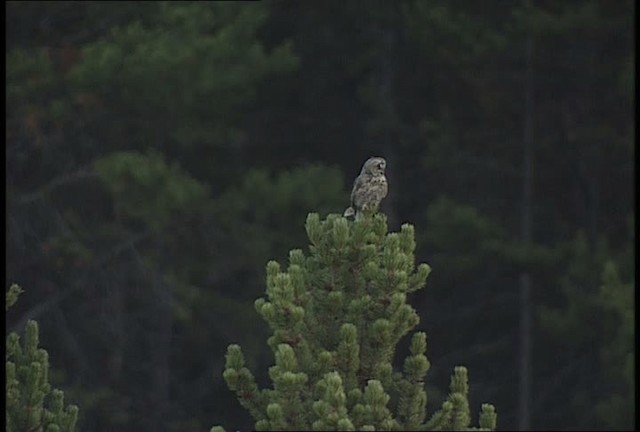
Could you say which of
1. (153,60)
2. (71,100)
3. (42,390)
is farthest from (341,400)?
(71,100)

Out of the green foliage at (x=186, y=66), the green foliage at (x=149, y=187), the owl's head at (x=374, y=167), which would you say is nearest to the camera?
the owl's head at (x=374, y=167)

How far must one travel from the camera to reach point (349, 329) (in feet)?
21.5

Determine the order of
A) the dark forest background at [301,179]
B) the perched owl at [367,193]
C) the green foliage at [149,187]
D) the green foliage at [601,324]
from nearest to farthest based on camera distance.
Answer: the perched owl at [367,193]
the green foliage at [601,324]
the green foliage at [149,187]
the dark forest background at [301,179]

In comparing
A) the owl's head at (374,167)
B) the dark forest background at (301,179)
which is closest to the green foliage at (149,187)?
the dark forest background at (301,179)

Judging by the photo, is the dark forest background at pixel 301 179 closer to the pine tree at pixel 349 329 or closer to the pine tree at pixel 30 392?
the pine tree at pixel 30 392

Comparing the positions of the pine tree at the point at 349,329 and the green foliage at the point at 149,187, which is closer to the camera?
the pine tree at the point at 349,329

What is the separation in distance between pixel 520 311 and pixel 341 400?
14.9 m

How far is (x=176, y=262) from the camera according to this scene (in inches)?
797

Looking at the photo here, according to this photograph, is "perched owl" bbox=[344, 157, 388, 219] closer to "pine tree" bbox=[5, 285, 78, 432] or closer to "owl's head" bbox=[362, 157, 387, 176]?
"owl's head" bbox=[362, 157, 387, 176]

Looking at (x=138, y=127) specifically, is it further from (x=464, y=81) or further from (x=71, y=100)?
(x=464, y=81)

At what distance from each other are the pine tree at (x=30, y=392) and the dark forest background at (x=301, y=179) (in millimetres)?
9924

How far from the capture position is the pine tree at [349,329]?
21.5ft

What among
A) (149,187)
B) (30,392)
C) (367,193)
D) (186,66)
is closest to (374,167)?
(367,193)

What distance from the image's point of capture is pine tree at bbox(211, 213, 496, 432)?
656 cm
